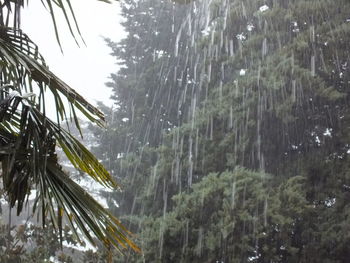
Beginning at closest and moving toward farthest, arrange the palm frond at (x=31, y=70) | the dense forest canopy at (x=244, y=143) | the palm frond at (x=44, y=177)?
the palm frond at (x=44, y=177)
the palm frond at (x=31, y=70)
the dense forest canopy at (x=244, y=143)

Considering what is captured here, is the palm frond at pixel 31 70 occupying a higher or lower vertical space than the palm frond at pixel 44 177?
higher

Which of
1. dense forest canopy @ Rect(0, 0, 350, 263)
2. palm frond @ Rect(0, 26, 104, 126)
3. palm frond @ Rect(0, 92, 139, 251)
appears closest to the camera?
palm frond @ Rect(0, 92, 139, 251)

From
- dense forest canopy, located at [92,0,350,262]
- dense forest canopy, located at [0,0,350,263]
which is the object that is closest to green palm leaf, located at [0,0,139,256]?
dense forest canopy, located at [92,0,350,262]

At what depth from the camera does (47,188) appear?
2.11 meters

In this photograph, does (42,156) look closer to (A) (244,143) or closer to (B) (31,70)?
(B) (31,70)

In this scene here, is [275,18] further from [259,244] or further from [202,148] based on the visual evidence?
[259,244]

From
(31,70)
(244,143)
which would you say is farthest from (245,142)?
(31,70)

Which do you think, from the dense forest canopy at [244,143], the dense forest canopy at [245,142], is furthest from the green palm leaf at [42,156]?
the dense forest canopy at [244,143]

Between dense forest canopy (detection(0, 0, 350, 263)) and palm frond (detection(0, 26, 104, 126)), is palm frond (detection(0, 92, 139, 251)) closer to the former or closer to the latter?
palm frond (detection(0, 26, 104, 126))

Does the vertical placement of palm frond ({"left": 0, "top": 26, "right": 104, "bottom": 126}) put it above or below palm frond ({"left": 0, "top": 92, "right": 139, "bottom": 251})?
above

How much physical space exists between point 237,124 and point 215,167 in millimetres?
1171

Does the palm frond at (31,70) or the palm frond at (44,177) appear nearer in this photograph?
the palm frond at (44,177)

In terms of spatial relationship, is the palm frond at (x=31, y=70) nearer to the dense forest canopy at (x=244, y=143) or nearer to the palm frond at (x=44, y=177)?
the palm frond at (x=44, y=177)

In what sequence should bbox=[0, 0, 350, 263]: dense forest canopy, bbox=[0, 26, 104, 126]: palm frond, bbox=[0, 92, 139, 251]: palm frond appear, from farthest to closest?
bbox=[0, 0, 350, 263]: dense forest canopy → bbox=[0, 26, 104, 126]: palm frond → bbox=[0, 92, 139, 251]: palm frond
